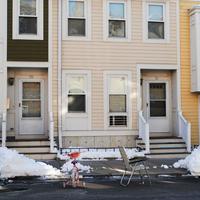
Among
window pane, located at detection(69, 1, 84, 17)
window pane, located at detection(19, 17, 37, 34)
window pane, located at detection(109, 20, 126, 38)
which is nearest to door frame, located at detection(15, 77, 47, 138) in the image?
window pane, located at detection(19, 17, 37, 34)

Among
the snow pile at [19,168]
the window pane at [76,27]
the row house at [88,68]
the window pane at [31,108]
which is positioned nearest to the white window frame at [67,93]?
the row house at [88,68]

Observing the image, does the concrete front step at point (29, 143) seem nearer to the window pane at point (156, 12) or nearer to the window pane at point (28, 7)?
the window pane at point (28, 7)

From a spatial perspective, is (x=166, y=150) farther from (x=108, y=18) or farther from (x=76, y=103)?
(x=108, y=18)

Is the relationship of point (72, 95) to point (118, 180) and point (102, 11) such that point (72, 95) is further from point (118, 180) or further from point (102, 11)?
point (118, 180)

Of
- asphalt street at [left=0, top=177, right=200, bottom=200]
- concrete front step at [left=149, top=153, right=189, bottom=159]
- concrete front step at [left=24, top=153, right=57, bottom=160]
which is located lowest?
asphalt street at [left=0, top=177, right=200, bottom=200]

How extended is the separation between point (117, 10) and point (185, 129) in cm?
527

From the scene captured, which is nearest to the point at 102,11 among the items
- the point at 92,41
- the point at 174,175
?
the point at 92,41

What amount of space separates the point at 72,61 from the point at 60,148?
326 cm

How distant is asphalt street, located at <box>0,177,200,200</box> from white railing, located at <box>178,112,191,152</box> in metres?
4.19

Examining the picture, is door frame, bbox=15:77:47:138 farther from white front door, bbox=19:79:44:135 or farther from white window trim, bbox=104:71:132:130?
white window trim, bbox=104:71:132:130

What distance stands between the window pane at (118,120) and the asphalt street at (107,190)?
4651 mm

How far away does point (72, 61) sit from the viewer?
1428 centimetres

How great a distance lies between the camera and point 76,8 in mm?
14555

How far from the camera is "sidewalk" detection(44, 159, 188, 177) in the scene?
34.1 feet
